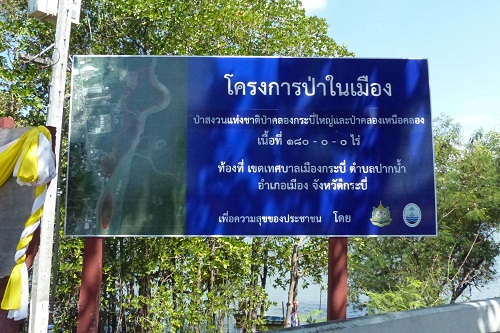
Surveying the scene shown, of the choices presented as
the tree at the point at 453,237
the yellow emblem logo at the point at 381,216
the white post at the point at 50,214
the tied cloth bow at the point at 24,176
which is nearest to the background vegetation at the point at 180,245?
the white post at the point at 50,214

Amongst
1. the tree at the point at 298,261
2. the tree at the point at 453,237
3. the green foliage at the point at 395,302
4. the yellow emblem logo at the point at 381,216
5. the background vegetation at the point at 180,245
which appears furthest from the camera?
the tree at the point at 453,237

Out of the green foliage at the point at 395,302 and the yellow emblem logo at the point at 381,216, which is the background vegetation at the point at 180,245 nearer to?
the green foliage at the point at 395,302

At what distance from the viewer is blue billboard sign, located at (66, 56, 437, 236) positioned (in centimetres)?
696

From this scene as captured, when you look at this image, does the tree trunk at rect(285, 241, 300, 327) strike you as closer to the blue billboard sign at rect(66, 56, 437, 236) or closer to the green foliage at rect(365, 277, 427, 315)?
the green foliage at rect(365, 277, 427, 315)

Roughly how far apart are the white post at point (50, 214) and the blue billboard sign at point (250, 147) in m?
1.17

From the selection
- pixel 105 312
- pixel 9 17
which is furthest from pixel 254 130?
pixel 9 17

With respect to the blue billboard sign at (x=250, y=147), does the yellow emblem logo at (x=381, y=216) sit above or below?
below

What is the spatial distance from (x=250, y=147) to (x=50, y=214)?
3448 millimetres

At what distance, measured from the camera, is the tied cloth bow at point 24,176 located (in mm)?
4883

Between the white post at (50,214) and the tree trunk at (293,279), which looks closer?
the white post at (50,214)

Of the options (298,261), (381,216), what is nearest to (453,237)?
(298,261)

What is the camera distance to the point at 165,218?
276 inches

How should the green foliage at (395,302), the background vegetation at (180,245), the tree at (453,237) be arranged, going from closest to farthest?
the green foliage at (395,302) → the background vegetation at (180,245) → the tree at (453,237)

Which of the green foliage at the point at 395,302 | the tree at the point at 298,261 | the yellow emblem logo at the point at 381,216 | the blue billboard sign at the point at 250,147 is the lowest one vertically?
the green foliage at the point at 395,302
